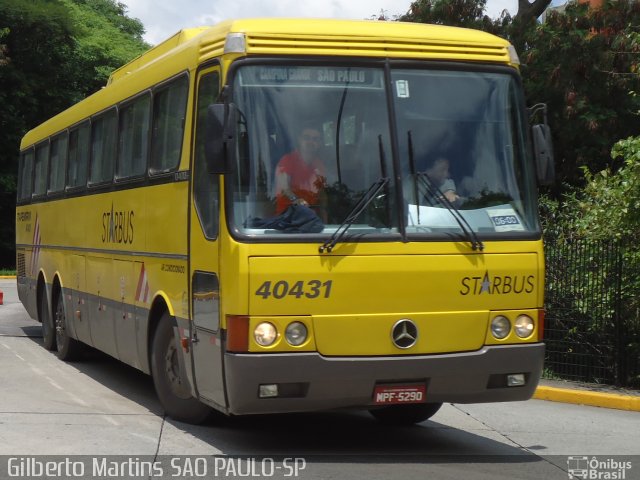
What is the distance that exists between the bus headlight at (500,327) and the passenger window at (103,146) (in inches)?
201

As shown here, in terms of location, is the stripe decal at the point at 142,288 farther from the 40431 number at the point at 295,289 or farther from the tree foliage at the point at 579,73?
the tree foliage at the point at 579,73

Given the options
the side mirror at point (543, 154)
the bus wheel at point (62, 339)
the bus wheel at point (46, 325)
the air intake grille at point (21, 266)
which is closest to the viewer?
the side mirror at point (543, 154)

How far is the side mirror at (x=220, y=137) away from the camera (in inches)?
314

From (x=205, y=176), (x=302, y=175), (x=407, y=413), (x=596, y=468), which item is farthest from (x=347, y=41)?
(x=596, y=468)

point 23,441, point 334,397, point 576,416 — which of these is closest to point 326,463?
point 334,397

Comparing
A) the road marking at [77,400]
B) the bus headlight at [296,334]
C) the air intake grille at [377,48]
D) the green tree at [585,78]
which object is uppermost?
the green tree at [585,78]

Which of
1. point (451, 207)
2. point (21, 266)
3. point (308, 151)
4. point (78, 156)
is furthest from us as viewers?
point (21, 266)

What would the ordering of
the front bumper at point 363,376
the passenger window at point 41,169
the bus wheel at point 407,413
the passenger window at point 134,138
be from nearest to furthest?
the front bumper at point 363,376 < the bus wheel at point 407,413 < the passenger window at point 134,138 < the passenger window at point 41,169

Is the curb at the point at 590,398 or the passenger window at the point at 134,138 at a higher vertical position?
the passenger window at the point at 134,138

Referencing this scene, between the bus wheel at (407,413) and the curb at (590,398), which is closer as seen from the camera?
the bus wheel at (407,413)

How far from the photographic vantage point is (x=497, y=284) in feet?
28.0

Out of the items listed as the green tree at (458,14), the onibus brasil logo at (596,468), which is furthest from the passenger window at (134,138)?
the green tree at (458,14)

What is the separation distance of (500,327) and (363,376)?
3.93ft

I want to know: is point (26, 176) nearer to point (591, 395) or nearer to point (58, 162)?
point (58, 162)
